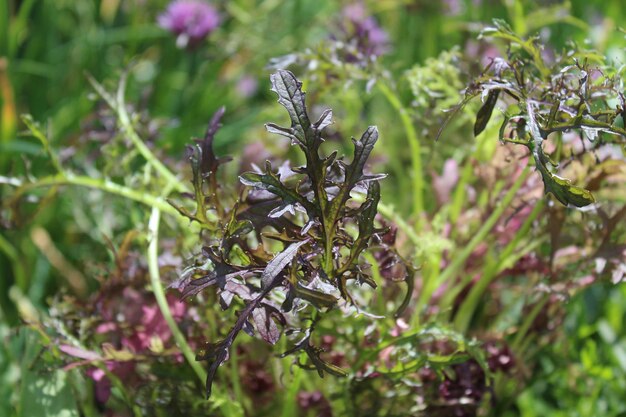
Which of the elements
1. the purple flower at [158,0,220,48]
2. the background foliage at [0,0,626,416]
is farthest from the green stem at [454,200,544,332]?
the purple flower at [158,0,220,48]

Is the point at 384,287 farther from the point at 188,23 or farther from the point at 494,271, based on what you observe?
the point at 188,23

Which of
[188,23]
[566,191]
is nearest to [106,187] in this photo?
[566,191]

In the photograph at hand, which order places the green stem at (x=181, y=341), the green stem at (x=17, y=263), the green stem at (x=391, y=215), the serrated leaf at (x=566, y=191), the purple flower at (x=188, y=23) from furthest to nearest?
the purple flower at (x=188, y=23), the green stem at (x=17, y=263), the green stem at (x=391, y=215), the green stem at (x=181, y=341), the serrated leaf at (x=566, y=191)

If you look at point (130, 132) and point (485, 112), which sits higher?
point (485, 112)

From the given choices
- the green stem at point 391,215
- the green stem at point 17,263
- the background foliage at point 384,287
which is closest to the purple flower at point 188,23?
the background foliage at point 384,287

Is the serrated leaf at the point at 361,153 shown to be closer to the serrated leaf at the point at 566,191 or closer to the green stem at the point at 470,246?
the serrated leaf at the point at 566,191

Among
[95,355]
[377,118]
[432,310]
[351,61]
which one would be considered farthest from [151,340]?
[377,118]
